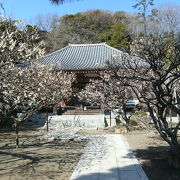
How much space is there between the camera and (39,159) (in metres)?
9.14

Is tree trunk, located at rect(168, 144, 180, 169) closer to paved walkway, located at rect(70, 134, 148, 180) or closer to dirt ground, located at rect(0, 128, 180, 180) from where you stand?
dirt ground, located at rect(0, 128, 180, 180)

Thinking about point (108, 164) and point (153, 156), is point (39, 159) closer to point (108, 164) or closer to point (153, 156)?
point (108, 164)

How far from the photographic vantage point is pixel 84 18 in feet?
149

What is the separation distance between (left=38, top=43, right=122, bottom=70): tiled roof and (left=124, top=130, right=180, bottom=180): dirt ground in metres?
9.42

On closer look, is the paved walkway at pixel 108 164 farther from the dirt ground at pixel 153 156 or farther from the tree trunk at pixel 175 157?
the tree trunk at pixel 175 157

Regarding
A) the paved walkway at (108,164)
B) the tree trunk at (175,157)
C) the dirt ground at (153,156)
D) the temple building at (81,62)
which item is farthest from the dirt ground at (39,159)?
the temple building at (81,62)

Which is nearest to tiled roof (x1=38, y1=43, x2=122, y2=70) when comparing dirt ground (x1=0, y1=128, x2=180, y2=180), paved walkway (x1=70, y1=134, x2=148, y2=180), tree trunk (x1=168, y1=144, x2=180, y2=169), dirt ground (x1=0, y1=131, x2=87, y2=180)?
dirt ground (x1=0, y1=128, x2=180, y2=180)

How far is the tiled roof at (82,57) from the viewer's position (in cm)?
2212

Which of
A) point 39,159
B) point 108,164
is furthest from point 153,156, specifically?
point 39,159

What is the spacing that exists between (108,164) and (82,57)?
1733cm

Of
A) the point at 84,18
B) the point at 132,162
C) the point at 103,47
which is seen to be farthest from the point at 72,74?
the point at 84,18

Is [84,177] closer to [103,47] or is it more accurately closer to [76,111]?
[76,111]

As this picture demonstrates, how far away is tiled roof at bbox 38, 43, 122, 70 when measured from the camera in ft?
72.6

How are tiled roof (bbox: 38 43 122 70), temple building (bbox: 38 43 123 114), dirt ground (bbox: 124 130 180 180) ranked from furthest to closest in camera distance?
1. tiled roof (bbox: 38 43 122 70)
2. temple building (bbox: 38 43 123 114)
3. dirt ground (bbox: 124 130 180 180)
